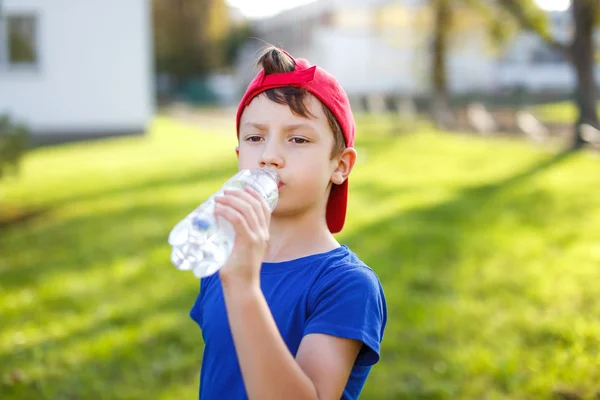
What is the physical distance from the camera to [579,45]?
15023 mm

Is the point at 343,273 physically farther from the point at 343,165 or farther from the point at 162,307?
the point at 162,307

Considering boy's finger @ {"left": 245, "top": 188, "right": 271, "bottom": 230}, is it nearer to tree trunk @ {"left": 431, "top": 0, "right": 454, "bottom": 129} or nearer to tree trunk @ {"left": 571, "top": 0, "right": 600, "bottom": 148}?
tree trunk @ {"left": 571, "top": 0, "right": 600, "bottom": 148}

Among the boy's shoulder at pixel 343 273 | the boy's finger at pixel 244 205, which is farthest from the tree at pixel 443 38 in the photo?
the boy's finger at pixel 244 205

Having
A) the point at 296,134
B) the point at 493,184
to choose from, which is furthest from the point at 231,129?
the point at 296,134

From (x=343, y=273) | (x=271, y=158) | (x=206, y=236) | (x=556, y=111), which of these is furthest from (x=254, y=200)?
(x=556, y=111)

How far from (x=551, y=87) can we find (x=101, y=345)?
134 ft

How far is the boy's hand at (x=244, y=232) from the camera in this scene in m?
1.48

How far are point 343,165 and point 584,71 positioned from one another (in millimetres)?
14556

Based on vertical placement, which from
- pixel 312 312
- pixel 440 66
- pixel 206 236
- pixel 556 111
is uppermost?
pixel 206 236

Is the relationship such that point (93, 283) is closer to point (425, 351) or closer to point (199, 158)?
point (425, 351)

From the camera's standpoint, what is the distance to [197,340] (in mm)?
4961

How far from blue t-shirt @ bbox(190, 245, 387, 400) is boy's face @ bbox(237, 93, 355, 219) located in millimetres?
153

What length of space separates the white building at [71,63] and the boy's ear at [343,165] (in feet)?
52.0

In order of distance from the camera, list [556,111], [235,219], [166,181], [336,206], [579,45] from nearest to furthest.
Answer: [235,219], [336,206], [166,181], [579,45], [556,111]
